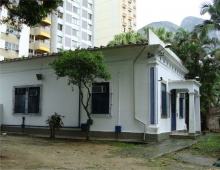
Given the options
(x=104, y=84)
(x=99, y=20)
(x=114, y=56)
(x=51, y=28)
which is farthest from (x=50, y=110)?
(x=99, y=20)

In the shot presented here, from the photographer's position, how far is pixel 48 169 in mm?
6586

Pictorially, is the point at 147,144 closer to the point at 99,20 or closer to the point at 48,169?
the point at 48,169

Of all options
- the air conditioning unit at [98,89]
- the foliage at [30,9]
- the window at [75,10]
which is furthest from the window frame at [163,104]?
the window at [75,10]

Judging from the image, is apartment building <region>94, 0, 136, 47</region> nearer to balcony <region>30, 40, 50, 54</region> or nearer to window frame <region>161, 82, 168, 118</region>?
balcony <region>30, 40, 50, 54</region>

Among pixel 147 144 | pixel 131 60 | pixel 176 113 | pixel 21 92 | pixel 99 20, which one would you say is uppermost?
pixel 99 20

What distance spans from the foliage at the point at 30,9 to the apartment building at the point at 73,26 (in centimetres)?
4430

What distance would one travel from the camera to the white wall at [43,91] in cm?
1460

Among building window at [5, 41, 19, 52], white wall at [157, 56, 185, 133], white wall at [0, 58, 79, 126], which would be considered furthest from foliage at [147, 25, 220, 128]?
building window at [5, 41, 19, 52]

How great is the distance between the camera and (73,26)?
193 feet

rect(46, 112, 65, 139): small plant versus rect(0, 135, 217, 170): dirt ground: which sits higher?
rect(46, 112, 65, 139): small plant

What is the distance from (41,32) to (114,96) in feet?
126

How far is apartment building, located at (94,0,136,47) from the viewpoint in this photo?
67.6 meters

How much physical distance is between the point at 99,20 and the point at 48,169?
65.3 metres

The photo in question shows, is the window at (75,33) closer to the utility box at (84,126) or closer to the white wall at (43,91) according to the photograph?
the white wall at (43,91)
